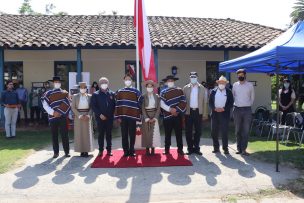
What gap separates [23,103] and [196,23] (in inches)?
340

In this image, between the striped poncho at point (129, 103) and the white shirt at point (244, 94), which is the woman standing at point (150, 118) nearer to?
the striped poncho at point (129, 103)

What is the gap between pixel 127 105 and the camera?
844 cm

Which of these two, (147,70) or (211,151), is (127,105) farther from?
(211,151)

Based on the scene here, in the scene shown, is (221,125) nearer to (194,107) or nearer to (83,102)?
(194,107)

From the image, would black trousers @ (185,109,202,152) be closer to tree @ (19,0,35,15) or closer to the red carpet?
the red carpet

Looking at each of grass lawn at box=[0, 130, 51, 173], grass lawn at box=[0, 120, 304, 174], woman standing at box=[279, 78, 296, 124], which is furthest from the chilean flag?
woman standing at box=[279, 78, 296, 124]

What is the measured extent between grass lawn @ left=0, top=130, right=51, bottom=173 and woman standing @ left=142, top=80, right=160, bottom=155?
287 cm

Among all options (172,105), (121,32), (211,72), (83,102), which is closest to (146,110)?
(172,105)

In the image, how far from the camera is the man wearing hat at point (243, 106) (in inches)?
343

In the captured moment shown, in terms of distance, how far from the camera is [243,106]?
28.7ft

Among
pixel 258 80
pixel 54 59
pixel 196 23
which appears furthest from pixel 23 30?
pixel 258 80

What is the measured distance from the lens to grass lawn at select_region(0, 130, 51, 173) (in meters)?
8.37

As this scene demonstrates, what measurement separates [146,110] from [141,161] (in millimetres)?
1169

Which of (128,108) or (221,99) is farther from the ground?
(221,99)
